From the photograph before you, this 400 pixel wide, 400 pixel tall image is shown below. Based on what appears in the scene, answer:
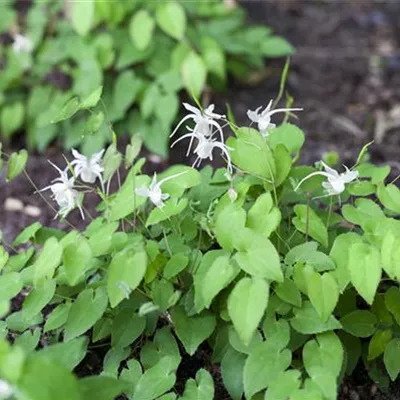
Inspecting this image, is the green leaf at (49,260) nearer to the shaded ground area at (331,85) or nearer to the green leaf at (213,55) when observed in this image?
the shaded ground area at (331,85)

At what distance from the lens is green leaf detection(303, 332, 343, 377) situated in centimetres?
158

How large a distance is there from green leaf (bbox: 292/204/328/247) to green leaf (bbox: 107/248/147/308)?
1.31 feet

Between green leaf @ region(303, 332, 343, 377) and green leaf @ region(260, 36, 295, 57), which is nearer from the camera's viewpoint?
green leaf @ region(303, 332, 343, 377)

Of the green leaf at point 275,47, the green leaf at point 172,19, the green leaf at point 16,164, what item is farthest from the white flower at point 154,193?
the green leaf at point 275,47

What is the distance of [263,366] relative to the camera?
5.24ft

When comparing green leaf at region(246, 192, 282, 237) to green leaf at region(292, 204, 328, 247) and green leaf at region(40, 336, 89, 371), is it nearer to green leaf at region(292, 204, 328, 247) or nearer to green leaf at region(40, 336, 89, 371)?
green leaf at region(292, 204, 328, 247)

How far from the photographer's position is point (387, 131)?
10.1ft

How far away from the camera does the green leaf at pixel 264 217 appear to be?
1.66 meters

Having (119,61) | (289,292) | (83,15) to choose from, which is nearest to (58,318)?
(289,292)

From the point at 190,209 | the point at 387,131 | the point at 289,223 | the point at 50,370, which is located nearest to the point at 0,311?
the point at 50,370

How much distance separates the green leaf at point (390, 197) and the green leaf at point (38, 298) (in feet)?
2.56

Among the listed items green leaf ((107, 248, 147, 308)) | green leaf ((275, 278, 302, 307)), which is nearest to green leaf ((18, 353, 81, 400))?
green leaf ((107, 248, 147, 308))

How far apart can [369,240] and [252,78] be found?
1.77m

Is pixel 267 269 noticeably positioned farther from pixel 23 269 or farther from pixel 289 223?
pixel 23 269
